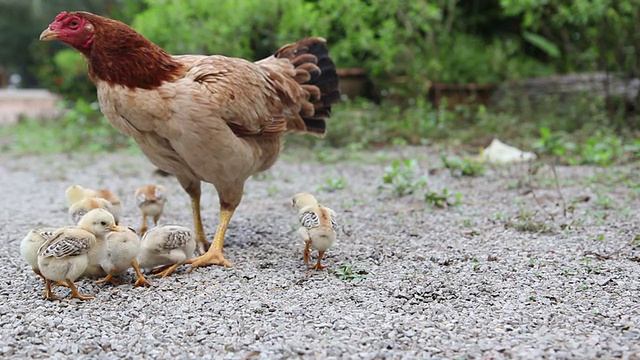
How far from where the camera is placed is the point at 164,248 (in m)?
3.31

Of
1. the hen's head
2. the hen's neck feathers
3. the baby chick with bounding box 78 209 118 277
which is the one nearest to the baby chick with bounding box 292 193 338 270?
the baby chick with bounding box 78 209 118 277

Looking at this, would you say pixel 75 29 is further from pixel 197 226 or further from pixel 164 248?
pixel 197 226

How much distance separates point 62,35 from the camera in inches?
132

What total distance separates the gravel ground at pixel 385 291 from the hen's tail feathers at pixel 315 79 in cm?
78

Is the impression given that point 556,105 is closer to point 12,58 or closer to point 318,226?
point 318,226

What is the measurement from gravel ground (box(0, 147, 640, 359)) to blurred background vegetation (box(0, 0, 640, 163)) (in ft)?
9.18

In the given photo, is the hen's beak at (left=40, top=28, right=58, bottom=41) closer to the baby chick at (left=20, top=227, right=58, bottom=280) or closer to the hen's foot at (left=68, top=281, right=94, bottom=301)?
the baby chick at (left=20, top=227, right=58, bottom=280)

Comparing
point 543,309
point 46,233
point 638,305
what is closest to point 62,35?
point 46,233

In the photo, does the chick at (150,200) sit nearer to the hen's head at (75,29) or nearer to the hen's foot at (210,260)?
the hen's foot at (210,260)

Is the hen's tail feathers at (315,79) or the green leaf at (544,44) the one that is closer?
the hen's tail feathers at (315,79)

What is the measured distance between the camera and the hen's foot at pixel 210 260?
354cm

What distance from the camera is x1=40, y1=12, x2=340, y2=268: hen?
11.0 ft

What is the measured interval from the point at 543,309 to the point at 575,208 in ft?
6.88

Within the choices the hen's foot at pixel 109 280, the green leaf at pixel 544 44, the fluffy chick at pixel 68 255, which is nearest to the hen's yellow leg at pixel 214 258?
the hen's foot at pixel 109 280
